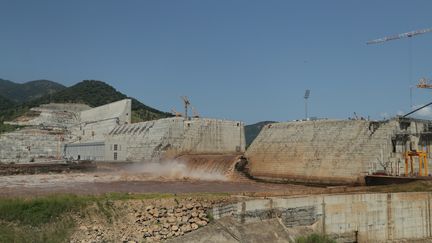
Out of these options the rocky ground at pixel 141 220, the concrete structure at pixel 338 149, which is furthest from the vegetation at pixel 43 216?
the concrete structure at pixel 338 149

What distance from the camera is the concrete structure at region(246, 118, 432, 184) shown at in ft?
109

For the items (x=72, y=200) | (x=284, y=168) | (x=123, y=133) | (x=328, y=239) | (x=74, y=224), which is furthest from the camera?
(x=123, y=133)

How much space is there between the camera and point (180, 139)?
58.2 m

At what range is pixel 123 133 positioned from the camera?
6938cm

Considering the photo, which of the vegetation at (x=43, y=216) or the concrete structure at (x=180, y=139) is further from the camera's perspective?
the concrete structure at (x=180, y=139)

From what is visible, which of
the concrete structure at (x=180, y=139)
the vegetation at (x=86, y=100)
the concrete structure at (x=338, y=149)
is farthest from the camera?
the vegetation at (x=86, y=100)

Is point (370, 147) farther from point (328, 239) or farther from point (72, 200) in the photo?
point (72, 200)

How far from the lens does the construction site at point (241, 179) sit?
18.1 meters

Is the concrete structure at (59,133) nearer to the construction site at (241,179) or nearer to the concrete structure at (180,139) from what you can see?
the construction site at (241,179)

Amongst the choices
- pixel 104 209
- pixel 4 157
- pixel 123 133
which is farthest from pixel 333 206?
pixel 4 157

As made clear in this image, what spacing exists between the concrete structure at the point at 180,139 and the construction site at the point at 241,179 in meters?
0.15

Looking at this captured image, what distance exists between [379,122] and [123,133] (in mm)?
44921

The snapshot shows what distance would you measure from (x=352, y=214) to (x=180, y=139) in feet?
126

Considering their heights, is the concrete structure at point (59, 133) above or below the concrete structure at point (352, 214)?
above
